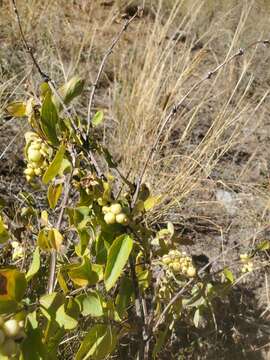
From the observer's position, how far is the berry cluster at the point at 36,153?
79 centimetres

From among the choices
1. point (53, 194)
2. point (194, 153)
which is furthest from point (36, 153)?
point (194, 153)

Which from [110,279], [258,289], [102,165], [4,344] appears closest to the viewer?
[4,344]

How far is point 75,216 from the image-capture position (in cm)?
77

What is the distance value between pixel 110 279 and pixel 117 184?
3.70ft

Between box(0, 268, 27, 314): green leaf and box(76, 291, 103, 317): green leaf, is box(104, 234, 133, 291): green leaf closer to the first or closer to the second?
box(76, 291, 103, 317): green leaf

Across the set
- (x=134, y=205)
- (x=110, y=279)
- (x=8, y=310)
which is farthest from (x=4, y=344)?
(x=134, y=205)

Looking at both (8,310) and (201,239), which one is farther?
(201,239)

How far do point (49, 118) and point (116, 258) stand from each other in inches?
8.6

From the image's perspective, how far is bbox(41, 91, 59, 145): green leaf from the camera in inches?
27.7

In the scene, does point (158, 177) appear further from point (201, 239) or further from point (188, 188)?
point (201, 239)

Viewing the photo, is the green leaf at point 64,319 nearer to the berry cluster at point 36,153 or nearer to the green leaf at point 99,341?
the green leaf at point 99,341

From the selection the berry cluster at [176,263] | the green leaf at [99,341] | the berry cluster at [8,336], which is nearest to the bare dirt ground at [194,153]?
the berry cluster at [176,263]

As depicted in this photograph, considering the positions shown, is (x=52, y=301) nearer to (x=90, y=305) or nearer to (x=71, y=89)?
(x=90, y=305)

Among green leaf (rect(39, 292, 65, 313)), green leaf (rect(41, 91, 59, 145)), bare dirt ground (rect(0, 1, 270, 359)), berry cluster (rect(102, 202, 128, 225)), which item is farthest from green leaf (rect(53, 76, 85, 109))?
bare dirt ground (rect(0, 1, 270, 359))
